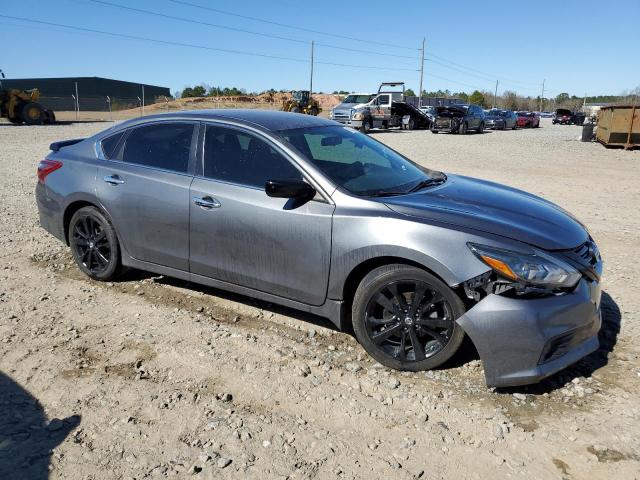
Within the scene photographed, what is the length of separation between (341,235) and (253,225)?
724 mm

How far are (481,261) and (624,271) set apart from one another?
3.27 meters

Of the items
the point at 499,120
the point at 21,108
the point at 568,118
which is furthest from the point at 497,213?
the point at 568,118

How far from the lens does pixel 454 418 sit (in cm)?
306

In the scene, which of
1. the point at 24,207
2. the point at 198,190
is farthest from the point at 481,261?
the point at 24,207

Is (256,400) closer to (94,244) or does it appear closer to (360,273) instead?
(360,273)

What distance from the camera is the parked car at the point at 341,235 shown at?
313 cm

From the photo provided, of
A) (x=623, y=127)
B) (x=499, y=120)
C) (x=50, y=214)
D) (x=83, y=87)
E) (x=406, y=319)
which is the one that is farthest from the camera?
(x=83, y=87)

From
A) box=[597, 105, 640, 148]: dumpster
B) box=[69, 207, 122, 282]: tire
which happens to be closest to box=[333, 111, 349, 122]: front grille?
box=[597, 105, 640, 148]: dumpster

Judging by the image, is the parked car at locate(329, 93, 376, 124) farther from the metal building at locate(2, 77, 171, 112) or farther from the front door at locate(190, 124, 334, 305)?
the metal building at locate(2, 77, 171, 112)

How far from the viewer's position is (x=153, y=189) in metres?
4.43

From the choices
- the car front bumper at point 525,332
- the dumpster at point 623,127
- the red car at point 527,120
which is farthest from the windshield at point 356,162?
the red car at point 527,120

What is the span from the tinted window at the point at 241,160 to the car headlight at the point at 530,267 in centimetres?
146

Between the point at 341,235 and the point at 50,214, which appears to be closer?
the point at 341,235

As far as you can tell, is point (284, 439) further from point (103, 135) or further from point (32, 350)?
point (103, 135)
